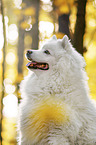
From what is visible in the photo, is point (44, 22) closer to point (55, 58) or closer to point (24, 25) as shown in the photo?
point (24, 25)

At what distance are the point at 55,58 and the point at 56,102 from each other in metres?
0.96

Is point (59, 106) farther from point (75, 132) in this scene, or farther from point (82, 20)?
point (82, 20)

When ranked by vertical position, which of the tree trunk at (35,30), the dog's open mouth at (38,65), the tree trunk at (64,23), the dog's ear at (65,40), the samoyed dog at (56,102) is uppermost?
the tree trunk at (35,30)

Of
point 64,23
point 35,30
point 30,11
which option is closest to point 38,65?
point 64,23

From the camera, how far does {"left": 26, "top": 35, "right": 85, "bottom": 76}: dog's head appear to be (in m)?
4.24

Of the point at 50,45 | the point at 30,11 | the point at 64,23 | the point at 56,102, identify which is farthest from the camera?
the point at 30,11

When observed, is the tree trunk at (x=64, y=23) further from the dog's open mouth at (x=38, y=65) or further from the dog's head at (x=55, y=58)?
the dog's open mouth at (x=38, y=65)

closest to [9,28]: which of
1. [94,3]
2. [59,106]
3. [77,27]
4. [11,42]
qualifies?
[11,42]

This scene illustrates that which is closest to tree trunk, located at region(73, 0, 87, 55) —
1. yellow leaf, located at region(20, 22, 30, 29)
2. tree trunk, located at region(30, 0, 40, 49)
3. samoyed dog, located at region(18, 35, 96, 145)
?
samoyed dog, located at region(18, 35, 96, 145)

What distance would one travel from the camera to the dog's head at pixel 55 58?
13.9ft

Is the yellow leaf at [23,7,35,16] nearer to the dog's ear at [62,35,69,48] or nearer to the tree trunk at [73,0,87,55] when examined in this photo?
the tree trunk at [73,0,87,55]

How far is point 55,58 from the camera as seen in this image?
4.35 meters

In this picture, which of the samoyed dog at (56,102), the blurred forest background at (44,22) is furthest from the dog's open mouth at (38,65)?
the blurred forest background at (44,22)

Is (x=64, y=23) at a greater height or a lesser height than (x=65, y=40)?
greater
